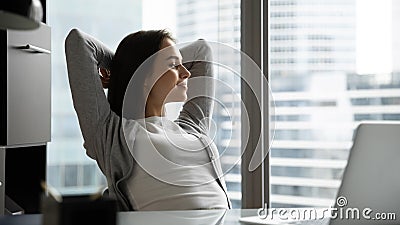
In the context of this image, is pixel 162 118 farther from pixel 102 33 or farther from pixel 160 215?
pixel 102 33

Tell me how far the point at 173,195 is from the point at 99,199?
1519mm

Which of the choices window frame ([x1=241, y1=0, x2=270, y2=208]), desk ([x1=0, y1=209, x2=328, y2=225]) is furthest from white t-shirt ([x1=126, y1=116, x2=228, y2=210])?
window frame ([x1=241, y1=0, x2=270, y2=208])

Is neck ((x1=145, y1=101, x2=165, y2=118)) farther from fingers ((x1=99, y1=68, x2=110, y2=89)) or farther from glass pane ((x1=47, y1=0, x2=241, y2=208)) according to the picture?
glass pane ((x1=47, y1=0, x2=241, y2=208))

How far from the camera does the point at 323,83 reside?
3.21 m

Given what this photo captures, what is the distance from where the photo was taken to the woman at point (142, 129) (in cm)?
222

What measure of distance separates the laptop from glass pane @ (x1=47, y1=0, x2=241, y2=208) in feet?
6.66

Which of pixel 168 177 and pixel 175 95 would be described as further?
pixel 175 95

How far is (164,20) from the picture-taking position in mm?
3381

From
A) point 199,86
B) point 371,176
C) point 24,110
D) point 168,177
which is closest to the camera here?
point 371,176

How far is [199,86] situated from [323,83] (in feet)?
2.74

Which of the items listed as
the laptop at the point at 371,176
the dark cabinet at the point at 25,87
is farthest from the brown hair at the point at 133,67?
the laptop at the point at 371,176

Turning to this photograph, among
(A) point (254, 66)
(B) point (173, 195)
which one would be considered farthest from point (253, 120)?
(B) point (173, 195)

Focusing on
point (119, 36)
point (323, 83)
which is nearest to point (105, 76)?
point (119, 36)

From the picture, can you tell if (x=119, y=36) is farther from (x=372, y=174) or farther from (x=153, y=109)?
(x=372, y=174)
